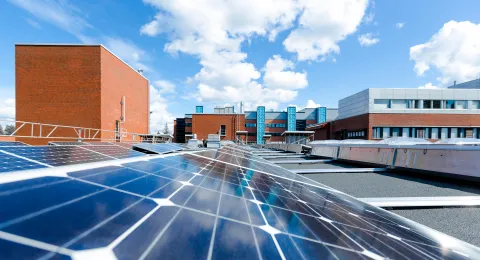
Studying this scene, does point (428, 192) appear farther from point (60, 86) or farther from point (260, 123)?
point (260, 123)

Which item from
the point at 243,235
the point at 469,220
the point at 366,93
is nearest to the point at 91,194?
the point at 243,235

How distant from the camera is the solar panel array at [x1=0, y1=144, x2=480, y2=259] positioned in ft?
3.57

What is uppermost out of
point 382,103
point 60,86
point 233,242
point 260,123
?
point 60,86

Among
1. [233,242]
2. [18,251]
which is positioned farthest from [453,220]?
[18,251]

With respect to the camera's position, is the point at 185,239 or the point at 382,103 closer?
the point at 185,239

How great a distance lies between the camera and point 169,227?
146cm

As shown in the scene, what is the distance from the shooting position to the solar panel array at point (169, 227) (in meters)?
1.09

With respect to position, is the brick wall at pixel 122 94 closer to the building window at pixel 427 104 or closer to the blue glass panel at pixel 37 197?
the blue glass panel at pixel 37 197

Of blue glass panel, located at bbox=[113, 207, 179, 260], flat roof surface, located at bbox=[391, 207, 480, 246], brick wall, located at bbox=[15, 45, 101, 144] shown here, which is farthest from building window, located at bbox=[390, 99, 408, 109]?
brick wall, located at bbox=[15, 45, 101, 144]

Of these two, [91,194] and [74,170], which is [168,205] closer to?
[91,194]

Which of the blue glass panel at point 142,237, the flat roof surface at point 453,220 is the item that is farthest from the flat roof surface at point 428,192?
the blue glass panel at point 142,237

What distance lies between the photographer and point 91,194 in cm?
178

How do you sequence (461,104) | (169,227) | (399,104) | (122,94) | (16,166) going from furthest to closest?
(399,104) → (461,104) → (122,94) → (16,166) → (169,227)

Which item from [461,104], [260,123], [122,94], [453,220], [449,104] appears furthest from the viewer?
[260,123]
